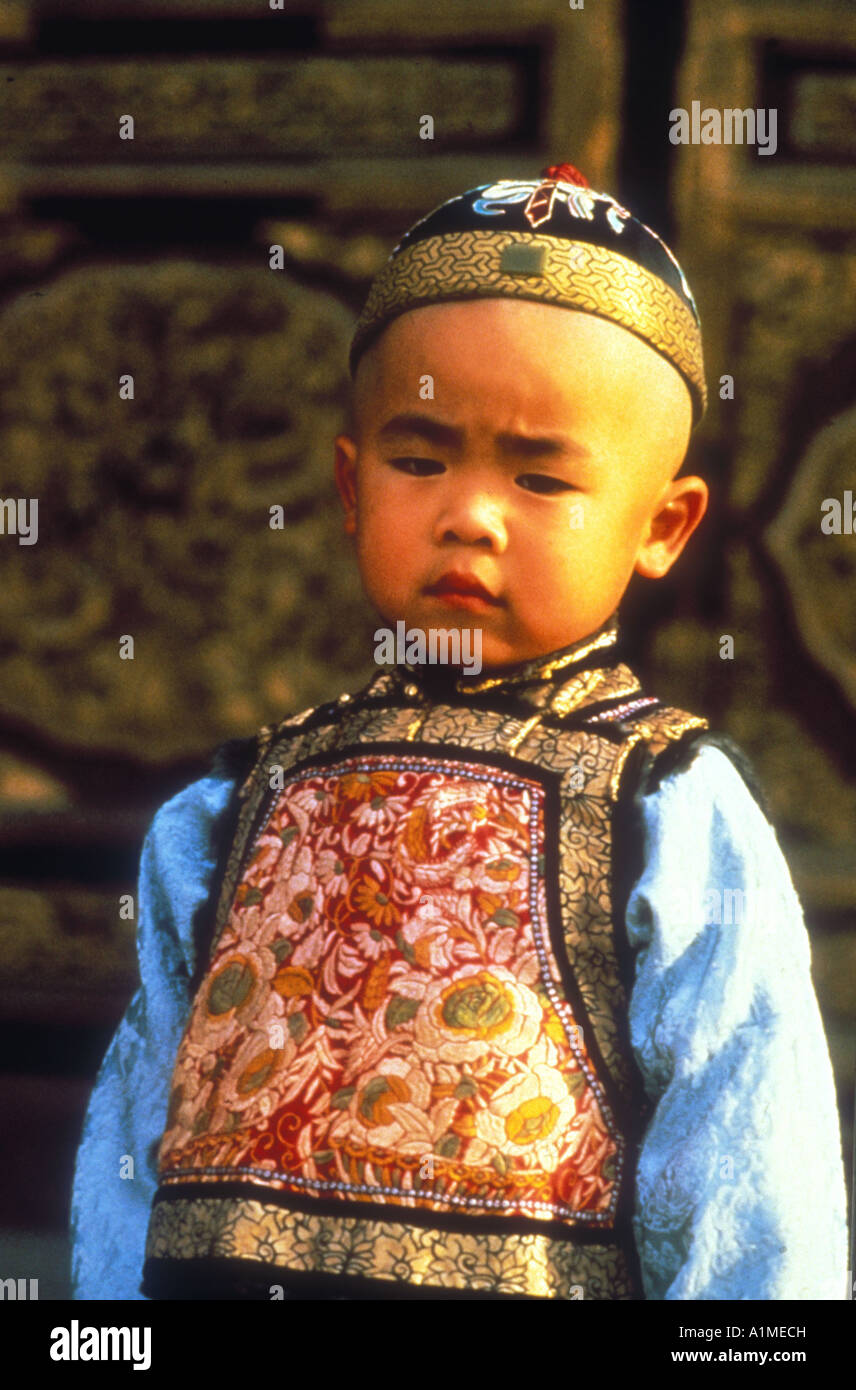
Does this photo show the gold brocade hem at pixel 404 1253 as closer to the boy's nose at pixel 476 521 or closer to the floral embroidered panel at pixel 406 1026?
the floral embroidered panel at pixel 406 1026

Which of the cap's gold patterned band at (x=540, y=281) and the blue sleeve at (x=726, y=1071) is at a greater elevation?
the cap's gold patterned band at (x=540, y=281)

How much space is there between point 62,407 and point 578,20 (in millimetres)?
1036

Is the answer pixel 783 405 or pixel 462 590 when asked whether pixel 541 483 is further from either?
pixel 783 405

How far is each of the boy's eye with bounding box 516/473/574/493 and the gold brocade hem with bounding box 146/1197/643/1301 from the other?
2.43 ft

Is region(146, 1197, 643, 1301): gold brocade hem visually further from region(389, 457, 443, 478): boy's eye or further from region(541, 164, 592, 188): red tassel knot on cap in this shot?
region(541, 164, 592, 188): red tassel knot on cap

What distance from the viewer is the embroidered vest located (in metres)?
1.50

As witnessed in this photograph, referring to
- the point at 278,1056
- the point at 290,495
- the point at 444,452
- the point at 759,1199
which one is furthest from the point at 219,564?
the point at 759,1199

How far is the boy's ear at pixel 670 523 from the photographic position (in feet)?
5.82

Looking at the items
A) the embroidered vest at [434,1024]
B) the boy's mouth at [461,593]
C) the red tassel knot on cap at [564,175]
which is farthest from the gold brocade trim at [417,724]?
A: the red tassel knot on cap at [564,175]

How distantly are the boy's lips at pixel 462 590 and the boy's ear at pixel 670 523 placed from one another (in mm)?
215

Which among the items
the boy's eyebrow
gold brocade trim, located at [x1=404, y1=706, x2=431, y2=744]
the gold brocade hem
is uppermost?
the boy's eyebrow

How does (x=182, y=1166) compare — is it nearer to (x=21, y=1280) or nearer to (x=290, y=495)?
(x=21, y=1280)

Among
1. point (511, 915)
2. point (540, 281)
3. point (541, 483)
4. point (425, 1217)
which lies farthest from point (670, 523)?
point (425, 1217)

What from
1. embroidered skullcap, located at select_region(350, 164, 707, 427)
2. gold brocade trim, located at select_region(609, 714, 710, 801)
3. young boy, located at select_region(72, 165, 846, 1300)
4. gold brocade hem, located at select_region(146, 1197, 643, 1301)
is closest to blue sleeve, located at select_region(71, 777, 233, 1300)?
young boy, located at select_region(72, 165, 846, 1300)
